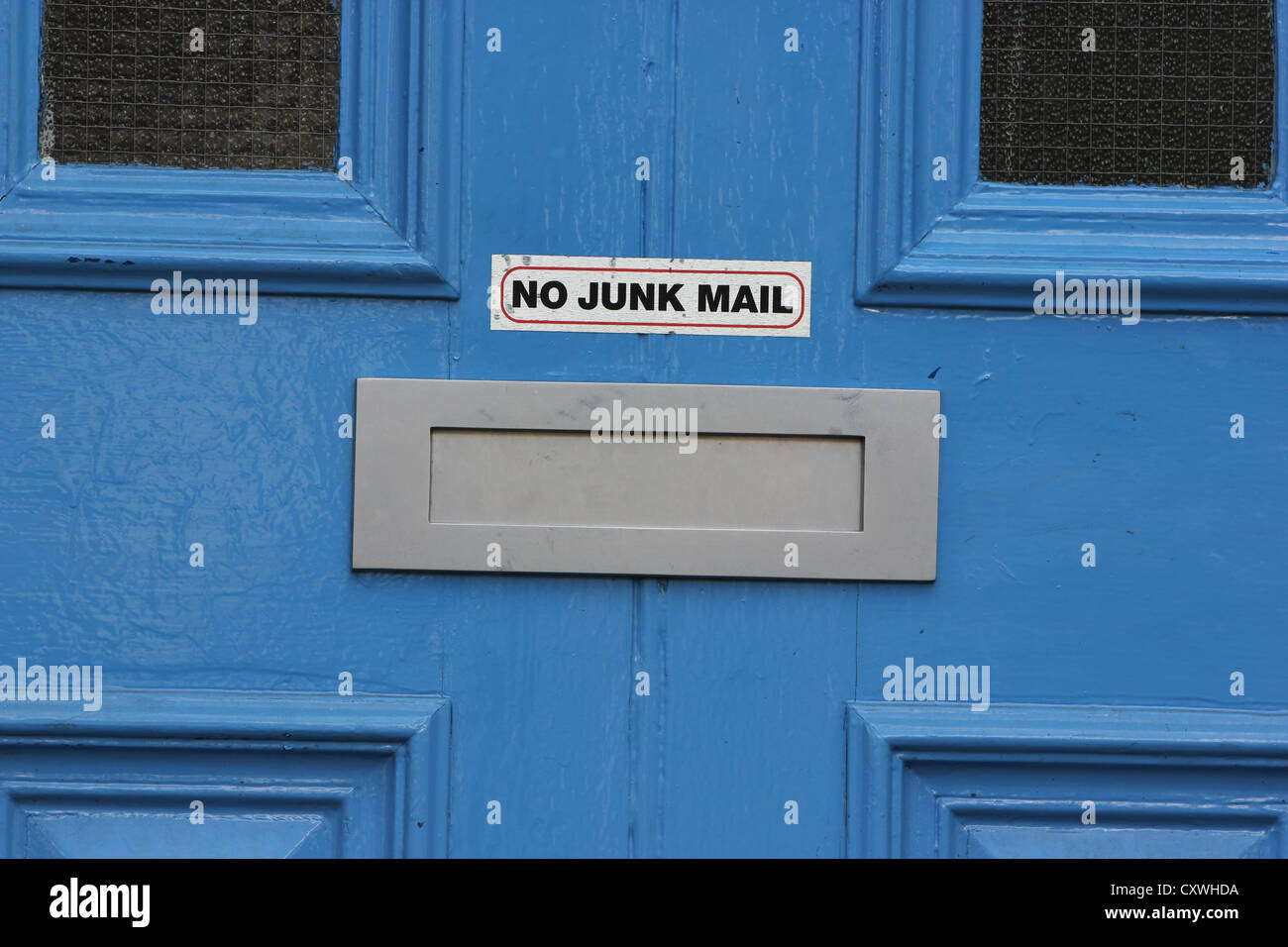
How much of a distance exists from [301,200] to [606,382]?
0.44 m

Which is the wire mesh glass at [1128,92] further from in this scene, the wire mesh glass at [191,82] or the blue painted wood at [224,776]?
the blue painted wood at [224,776]

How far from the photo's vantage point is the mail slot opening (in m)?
1.37

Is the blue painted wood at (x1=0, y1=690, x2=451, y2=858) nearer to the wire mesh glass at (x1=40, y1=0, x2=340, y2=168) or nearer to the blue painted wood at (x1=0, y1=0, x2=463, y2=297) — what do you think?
the blue painted wood at (x1=0, y1=0, x2=463, y2=297)

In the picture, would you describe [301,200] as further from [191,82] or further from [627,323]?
[627,323]

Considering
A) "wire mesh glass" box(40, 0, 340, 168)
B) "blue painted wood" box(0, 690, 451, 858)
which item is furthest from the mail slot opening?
"wire mesh glass" box(40, 0, 340, 168)

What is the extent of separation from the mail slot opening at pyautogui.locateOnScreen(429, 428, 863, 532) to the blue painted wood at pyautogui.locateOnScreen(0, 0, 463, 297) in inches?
8.4

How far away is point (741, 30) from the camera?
1402mm

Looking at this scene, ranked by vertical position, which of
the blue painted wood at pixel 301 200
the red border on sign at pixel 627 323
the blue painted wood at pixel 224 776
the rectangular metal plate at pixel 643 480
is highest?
the blue painted wood at pixel 301 200

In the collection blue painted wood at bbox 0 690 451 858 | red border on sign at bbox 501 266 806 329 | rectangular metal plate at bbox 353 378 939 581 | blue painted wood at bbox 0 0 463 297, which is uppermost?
blue painted wood at bbox 0 0 463 297

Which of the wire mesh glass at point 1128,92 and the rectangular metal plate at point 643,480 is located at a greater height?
the wire mesh glass at point 1128,92

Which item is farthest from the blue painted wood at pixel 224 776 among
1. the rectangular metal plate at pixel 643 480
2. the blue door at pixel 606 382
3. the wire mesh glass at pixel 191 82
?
the wire mesh glass at pixel 191 82

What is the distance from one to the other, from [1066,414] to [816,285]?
0.34 metres

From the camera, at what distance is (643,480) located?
1372 mm

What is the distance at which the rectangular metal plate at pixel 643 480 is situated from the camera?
1362mm
